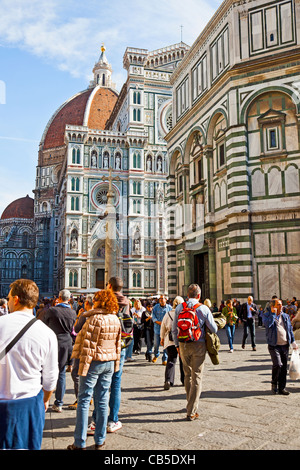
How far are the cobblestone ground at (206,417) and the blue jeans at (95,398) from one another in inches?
10.2

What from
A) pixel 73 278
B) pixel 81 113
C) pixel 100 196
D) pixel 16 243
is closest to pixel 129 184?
pixel 100 196

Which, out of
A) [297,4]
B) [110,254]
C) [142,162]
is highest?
[142,162]

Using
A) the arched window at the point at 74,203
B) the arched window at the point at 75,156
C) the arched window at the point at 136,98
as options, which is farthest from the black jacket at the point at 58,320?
the arched window at the point at 136,98

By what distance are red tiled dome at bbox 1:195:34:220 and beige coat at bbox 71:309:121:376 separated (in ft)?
249

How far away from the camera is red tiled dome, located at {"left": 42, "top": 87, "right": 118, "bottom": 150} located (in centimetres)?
7850

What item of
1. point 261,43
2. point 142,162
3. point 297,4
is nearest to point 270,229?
point 261,43

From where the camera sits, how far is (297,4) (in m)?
16.2

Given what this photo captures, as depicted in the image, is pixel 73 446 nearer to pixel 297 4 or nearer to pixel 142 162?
pixel 297 4

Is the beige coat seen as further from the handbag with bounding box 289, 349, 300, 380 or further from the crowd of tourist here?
the handbag with bounding box 289, 349, 300, 380

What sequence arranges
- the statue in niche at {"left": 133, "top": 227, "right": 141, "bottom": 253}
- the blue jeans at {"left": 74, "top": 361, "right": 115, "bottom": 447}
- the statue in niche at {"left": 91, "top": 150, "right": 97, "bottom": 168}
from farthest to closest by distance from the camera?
the statue in niche at {"left": 91, "top": 150, "right": 97, "bottom": 168}, the statue in niche at {"left": 133, "top": 227, "right": 141, "bottom": 253}, the blue jeans at {"left": 74, "top": 361, "right": 115, "bottom": 447}

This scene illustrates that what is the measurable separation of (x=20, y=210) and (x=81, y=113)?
21.6m

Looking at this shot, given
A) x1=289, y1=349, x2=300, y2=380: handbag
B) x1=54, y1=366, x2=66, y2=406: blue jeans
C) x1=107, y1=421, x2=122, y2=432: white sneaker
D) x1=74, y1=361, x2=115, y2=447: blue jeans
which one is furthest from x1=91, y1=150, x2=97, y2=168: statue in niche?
x1=74, y1=361, x2=115, y2=447: blue jeans

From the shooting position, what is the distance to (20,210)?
3083 inches
